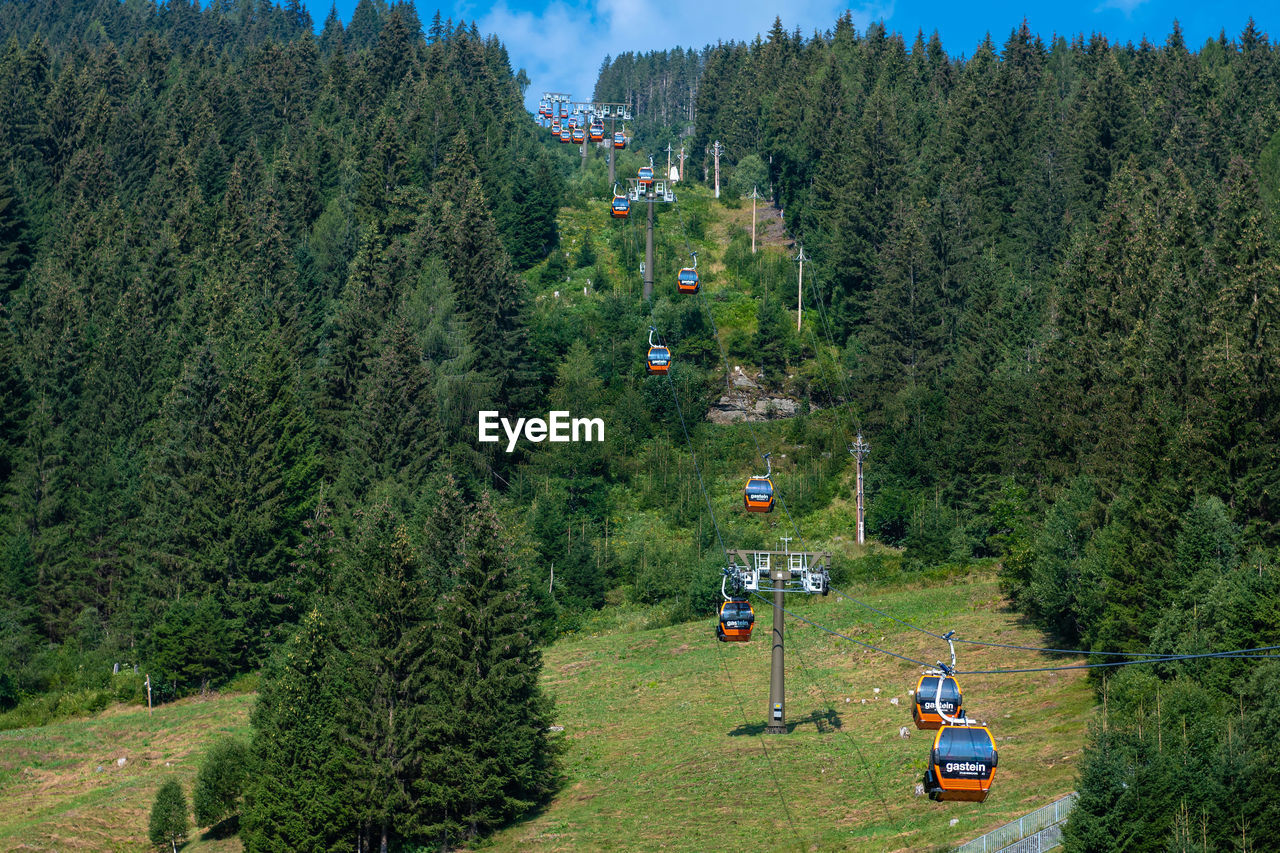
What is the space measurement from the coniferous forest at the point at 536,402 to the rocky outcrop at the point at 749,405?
59.1 inches

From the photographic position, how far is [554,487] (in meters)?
95.2

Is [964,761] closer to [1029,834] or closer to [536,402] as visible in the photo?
[1029,834]

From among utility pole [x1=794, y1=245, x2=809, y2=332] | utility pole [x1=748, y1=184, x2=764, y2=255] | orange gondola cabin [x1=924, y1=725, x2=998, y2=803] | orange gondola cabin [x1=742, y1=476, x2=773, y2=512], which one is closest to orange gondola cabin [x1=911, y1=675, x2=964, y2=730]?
orange gondola cabin [x1=924, y1=725, x2=998, y2=803]

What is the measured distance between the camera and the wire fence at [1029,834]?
130 ft

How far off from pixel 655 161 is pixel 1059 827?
15428 cm

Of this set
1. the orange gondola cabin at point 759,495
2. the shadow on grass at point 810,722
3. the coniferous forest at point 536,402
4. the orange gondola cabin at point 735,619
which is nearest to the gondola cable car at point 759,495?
the orange gondola cabin at point 759,495

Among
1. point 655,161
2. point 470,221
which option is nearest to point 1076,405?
point 470,221

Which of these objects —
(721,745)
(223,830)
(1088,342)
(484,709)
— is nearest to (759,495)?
(721,745)

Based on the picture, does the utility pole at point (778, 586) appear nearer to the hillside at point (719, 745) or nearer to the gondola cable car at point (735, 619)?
the gondola cable car at point (735, 619)

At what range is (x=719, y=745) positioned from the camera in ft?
197

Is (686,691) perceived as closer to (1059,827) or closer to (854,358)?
(1059,827)

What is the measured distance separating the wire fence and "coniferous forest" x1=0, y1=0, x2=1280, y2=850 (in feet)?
4.97

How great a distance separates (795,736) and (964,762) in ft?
76.9

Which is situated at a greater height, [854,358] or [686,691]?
[854,358]
